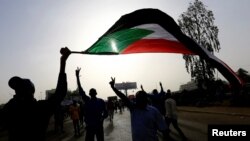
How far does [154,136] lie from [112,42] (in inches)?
74.0

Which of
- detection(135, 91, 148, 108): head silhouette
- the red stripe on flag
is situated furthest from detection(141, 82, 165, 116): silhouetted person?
detection(135, 91, 148, 108): head silhouette

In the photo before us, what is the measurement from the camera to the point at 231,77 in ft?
15.8

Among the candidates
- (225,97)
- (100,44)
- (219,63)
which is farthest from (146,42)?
(225,97)

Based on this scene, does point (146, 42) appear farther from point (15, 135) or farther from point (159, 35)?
point (15, 135)

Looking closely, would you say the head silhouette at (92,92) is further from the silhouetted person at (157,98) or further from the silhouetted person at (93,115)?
the silhouetted person at (157,98)

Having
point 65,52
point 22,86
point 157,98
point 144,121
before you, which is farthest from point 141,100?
point 157,98

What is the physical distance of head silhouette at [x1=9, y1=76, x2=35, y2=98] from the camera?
3.17m

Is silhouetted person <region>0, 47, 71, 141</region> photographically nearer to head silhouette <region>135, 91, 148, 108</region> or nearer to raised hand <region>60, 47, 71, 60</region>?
raised hand <region>60, 47, 71, 60</region>

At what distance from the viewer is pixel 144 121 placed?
19.1 ft

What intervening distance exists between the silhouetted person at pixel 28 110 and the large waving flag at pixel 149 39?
7.27 feet

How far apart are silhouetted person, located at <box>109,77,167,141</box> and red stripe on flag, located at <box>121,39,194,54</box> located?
113 centimetres

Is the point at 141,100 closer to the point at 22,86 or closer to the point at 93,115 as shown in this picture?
the point at 93,115

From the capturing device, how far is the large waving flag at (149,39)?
16.7ft

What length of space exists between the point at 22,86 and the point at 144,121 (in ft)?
9.87
